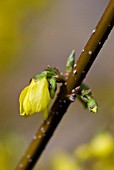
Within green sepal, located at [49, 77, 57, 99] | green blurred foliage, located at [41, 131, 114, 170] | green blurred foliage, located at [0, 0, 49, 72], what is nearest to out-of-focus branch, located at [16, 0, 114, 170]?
green sepal, located at [49, 77, 57, 99]

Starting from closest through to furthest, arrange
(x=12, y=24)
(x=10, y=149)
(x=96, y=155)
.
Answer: (x=96, y=155)
(x=10, y=149)
(x=12, y=24)

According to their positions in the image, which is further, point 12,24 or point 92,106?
point 12,24

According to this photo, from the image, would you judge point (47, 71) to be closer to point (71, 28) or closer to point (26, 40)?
point (26, 40)

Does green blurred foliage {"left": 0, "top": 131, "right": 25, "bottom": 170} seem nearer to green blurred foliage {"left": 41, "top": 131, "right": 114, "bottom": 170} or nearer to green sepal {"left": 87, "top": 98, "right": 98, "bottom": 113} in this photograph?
green blurred foliage {"left": 41, "top": 131, "right": 114, "bottom": 170}

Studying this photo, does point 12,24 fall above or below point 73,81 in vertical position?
above

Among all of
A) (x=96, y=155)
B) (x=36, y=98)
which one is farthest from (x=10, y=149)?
(x=36, y=98)

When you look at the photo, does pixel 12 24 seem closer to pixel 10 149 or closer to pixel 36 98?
pixel 10 149
